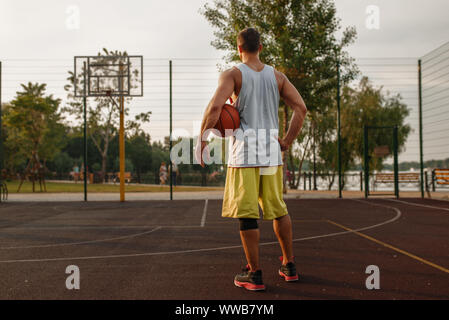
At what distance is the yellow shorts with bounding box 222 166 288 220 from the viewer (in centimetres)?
309

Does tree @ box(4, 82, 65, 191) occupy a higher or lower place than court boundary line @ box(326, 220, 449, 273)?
higher

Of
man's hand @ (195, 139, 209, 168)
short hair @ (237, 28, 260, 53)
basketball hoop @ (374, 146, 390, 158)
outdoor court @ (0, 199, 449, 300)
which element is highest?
short hair @ (237, 28, 260, 53)

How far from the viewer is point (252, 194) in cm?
310

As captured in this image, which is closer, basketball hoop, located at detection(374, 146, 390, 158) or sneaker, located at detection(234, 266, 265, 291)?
sneaker, located at detection(234, 266, 265, 291)

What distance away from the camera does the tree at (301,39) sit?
1367cm

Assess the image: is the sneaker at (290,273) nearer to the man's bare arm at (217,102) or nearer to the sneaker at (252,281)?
the sneaker at (252,281)

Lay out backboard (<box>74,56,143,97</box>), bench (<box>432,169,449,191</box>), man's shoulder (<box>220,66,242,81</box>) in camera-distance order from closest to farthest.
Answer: man's shoulder (<box>220,66,242,81</box>) < bench (<box>432,169,449,191</box>) < backboard (<box>74,56,143,97</box>)

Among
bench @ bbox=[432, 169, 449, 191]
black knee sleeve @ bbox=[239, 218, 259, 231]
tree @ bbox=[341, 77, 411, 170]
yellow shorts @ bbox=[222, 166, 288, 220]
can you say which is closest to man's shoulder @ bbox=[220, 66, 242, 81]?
yellow shorts @ bbox=[222, 166, 288, 220]

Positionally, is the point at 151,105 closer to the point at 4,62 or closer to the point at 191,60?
the point at 191,60

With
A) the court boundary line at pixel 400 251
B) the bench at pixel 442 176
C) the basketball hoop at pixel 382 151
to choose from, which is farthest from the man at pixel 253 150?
the basketball hoop at pixel 382 151

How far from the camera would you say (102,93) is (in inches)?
514

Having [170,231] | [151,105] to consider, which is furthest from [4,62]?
[170,231]

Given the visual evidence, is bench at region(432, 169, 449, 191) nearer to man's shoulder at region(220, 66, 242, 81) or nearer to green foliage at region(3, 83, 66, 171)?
man's shoulder at region(220, 66, 242, 81)
